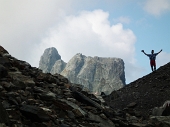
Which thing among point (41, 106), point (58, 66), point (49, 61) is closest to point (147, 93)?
point (41, 106)

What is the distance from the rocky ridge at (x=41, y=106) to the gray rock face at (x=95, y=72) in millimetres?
137596

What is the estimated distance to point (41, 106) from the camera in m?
8.80

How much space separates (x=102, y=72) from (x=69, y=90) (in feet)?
511

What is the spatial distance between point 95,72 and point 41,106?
16004 cm

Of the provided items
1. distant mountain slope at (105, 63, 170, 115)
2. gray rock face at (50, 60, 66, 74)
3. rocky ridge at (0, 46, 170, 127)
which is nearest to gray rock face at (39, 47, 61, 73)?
gray rock face at (50, 60, 66, 74)

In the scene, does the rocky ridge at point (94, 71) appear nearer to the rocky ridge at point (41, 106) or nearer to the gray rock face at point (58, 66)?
the gray rock face at point (58, 66)

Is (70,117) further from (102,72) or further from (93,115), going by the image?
(102,72)

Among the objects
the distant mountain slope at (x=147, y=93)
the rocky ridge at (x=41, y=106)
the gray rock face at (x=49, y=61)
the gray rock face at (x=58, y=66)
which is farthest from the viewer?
the gray rock face at (x=49, y=61)

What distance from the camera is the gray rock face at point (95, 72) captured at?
156500 millimetres

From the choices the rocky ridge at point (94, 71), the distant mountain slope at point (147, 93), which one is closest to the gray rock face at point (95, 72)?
the rocky ridge at point (94, 71)

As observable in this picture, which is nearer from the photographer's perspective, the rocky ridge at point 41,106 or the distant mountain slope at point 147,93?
the rocky ridge at point 41,106

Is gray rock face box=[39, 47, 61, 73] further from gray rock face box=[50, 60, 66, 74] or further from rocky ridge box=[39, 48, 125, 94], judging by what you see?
rocky ridge box=[39, 48, 125, 94]

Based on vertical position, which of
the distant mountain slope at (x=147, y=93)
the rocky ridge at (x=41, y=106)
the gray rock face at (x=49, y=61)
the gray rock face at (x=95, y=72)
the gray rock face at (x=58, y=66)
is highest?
the gray rock face at (x=49, y=61)

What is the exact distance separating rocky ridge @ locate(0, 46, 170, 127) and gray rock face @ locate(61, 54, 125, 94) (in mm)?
137596
